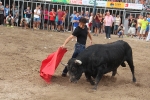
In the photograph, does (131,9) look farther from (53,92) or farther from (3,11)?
(53,92)

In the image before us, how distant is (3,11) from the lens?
64.6 feet

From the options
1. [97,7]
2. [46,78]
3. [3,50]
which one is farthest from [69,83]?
[97,7]

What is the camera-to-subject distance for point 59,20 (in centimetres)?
2067

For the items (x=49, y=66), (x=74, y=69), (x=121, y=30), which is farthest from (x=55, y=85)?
(x=121, y=30)

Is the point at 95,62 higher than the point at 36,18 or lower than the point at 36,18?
→ lower

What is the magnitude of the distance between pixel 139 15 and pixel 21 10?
29.9ft

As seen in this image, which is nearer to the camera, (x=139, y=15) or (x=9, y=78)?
(x=9, y=78)

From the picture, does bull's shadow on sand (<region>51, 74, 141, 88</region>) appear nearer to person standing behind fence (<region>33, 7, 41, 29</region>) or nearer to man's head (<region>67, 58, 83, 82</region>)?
man's head (<region>67, 58, 83, 82</region>)

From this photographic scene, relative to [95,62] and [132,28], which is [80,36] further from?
[132,28]

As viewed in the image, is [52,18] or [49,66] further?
[52,18]

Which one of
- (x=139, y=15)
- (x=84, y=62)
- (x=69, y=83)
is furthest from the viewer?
(x=139, y=15)

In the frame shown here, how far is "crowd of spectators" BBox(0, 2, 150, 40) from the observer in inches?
786

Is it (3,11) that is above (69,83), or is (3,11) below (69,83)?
above

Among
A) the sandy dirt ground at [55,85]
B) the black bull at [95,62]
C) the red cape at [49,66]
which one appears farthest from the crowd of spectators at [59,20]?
the black bull at [95,62]
